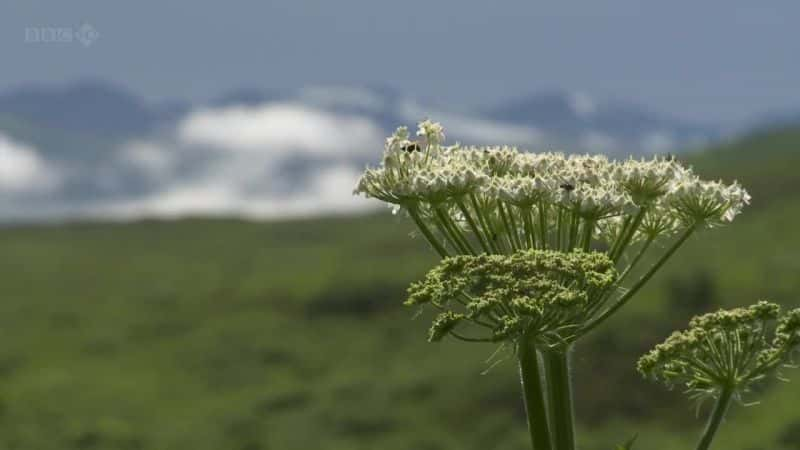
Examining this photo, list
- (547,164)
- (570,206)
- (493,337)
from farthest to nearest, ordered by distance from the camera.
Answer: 1. (547,164)
2. (570,206)
3. (493,337)

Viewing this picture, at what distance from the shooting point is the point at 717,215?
9344mm

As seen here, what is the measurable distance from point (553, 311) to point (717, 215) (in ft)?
7.64

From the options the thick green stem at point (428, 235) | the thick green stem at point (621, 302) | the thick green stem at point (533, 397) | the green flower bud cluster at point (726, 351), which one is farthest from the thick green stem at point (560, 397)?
the thick green stem at point (428, 235)

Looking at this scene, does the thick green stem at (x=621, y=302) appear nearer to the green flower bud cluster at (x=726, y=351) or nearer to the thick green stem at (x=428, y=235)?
the green flower bud cluster at (x=726, y=351)

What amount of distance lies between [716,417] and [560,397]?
1.17 meters

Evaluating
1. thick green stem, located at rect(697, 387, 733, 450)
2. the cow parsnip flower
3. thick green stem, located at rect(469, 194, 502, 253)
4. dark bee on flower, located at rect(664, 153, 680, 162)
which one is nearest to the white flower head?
the cow parsnip flower

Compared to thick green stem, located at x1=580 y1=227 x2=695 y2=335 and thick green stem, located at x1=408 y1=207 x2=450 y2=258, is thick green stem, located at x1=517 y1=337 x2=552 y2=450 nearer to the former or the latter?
thick green stem, located at x1=580 y1=227 x2=695 y2=335

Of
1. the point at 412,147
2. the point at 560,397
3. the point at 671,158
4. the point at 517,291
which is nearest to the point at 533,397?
the point at 560,397

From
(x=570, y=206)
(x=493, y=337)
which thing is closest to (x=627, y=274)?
(x=570, y=206)

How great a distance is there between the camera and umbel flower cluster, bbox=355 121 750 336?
29.3ft

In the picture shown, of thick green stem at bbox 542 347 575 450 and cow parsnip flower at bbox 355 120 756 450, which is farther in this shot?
thick green stem at bbox 542 347 575 450

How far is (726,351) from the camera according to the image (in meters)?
8.20

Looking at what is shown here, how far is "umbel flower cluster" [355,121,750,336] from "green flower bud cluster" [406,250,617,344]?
701 millimetres

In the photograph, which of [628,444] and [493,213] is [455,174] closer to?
[493,213]
